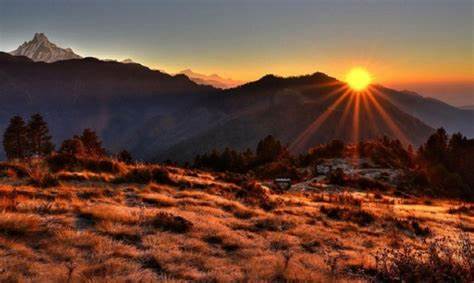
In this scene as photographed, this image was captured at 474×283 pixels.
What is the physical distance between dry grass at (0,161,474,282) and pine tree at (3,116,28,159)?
8380 cm

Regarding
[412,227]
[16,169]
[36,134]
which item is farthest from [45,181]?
[36,134]

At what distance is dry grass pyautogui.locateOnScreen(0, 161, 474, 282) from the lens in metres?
7.73

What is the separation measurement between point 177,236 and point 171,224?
674mm

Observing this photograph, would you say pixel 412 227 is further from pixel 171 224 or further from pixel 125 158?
pixel 125 158

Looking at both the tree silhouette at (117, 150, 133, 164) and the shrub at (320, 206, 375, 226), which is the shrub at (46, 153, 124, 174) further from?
the shrub at (320, 206, 375, 226)

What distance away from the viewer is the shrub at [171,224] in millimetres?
10891

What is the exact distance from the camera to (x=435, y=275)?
8016 mm

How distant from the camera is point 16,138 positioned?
91688 millimetres

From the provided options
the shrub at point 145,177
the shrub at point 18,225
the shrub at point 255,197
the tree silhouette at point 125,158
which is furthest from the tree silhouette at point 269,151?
the shrub at point 18,225

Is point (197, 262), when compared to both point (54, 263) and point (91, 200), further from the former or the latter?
point (91, 200)

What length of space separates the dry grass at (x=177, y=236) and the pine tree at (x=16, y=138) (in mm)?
83803

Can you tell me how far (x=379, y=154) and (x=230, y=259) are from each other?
5541 cm

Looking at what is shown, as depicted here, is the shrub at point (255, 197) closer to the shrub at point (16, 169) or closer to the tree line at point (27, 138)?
the shrub at point (16, 169)

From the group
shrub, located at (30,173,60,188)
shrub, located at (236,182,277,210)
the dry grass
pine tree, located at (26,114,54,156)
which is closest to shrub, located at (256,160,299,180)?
shrub, located at (236,182,277,210)
